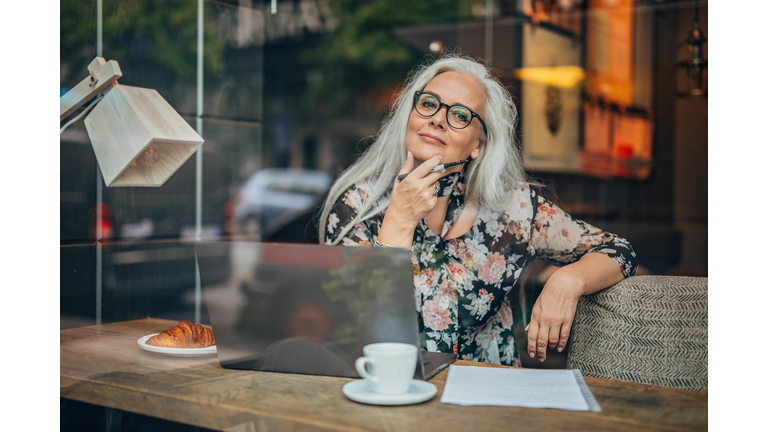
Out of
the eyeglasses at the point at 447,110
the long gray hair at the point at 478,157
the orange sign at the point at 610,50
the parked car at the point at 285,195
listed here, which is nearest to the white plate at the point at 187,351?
the long gray hair at the point at 478,157

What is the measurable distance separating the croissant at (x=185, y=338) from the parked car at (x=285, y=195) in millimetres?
3141

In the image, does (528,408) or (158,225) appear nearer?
(528,408)

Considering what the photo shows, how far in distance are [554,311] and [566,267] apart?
4.6 inches

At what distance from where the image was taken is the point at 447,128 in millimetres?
1645

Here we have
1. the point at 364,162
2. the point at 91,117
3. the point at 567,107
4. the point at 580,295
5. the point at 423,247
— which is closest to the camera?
the point at 91,117

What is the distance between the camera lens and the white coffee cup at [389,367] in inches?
36.6

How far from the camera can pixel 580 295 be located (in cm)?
146

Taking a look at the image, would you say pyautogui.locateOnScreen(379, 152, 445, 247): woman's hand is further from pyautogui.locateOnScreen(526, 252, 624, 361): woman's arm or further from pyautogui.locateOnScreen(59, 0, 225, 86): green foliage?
pyautogui.locateOnScreen(59, 0, 225, 86): green foliage

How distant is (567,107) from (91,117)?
14.4ft

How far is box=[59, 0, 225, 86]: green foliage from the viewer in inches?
54.4

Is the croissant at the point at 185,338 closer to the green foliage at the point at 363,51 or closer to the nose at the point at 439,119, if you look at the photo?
the nose at the point at 439,119

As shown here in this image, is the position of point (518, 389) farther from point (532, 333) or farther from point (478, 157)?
point (478, 157)
